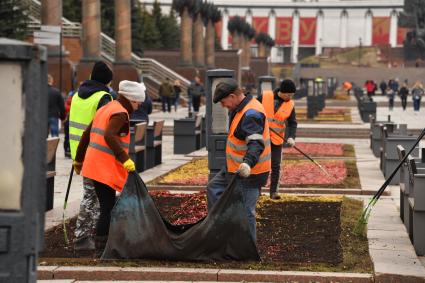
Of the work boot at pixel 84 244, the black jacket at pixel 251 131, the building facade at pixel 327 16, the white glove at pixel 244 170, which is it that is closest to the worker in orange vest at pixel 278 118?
the work boot at pixel 84 244

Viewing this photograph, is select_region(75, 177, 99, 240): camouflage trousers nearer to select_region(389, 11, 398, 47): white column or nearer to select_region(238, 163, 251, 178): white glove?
select_region(238, 163, 251, 178): white glove

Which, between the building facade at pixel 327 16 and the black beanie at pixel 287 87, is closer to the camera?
the black beanie at pixel 287 87

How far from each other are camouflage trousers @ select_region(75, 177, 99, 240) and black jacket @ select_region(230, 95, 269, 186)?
1506 mm

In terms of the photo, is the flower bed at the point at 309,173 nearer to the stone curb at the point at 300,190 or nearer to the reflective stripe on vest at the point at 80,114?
the stone curb at the point at 300,190

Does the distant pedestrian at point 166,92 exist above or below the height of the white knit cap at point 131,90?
below

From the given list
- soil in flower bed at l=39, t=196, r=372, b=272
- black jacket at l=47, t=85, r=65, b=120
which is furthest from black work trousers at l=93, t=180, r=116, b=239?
black jacket at l=47, t=85, r=65, b=120

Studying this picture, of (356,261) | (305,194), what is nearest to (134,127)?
(305,194)

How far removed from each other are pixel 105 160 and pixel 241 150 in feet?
3.84

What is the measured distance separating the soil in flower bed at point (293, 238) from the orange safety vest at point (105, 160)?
68cm

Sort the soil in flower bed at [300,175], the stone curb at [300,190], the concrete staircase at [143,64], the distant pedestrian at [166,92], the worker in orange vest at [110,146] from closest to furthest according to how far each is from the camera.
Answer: the worker in orange vest at [110,146] < the stone curb at [300,190] < the soil in flower bed at [300,175] < the distant pedestrian at [166,92] < the concrete staircase at [143,64]

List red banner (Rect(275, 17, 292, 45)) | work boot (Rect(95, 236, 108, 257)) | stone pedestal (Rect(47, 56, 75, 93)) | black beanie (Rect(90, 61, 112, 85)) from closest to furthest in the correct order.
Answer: work boot (Rect(95, 236, 108, 257)), black beanie (Rect(90, 61, 112, 85)), stone pedestal (Rect(47, 56, 75, 93)), red banner (Rect(275, 17, 292, 45))

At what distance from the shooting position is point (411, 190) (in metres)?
11.0

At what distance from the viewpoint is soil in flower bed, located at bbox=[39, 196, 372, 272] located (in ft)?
30.6

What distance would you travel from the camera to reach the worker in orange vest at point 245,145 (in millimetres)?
9258
